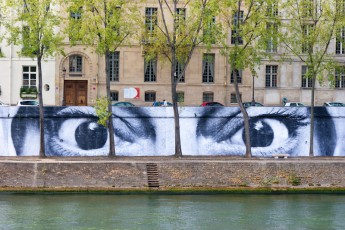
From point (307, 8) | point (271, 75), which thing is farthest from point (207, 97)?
point (307, 8)

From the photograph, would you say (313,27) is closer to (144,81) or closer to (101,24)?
(101,24)

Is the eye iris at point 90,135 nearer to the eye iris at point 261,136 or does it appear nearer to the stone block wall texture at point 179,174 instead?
the stone block wall texture at point 179,174

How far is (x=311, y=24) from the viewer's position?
55344 mm

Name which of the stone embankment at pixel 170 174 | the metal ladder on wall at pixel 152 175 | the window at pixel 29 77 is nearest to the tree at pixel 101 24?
the metal ladder on wall at pixel 152 175

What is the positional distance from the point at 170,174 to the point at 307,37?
1228cm

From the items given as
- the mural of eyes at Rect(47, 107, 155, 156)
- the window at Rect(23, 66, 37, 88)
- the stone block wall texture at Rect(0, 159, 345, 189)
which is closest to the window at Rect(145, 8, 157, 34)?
the mural of eyes at Rect(47, 107, 155, 156)

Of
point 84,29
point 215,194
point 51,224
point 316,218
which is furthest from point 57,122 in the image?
point 316,218

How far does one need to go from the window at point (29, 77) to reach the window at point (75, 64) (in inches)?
116

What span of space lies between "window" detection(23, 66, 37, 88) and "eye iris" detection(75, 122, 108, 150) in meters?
19.7

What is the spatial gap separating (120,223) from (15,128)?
15968mm

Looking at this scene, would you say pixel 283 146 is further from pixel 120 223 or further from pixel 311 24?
pixel 120 223

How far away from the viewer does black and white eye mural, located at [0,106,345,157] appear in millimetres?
53938

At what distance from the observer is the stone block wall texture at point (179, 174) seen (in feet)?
158

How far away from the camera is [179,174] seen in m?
49.1
